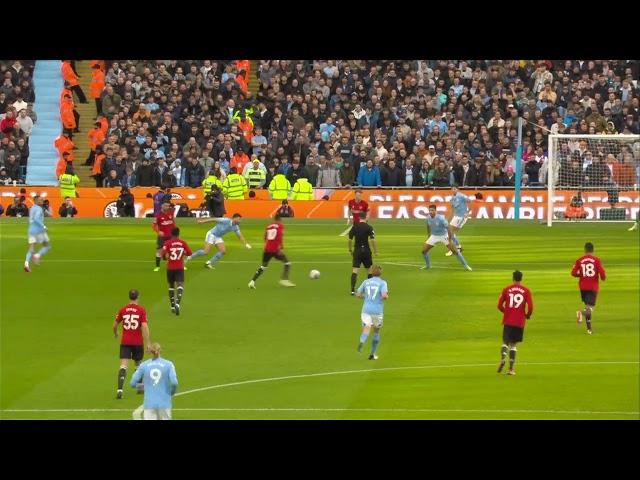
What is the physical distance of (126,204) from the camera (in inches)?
2373

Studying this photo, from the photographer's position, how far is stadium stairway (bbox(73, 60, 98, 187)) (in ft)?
219

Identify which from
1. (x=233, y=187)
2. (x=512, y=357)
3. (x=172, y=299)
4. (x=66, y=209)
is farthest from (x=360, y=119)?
(x=512, y=357)

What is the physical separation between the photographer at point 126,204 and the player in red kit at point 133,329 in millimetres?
29601

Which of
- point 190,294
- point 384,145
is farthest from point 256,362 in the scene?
point 384,145

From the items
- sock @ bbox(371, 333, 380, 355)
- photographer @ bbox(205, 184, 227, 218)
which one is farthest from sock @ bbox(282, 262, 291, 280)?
photographer @ bbox(205, 184, 227, 218)

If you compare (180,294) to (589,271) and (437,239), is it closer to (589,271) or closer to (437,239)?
(437,239)

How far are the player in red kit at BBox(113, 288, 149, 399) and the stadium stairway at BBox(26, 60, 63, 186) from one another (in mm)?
36495

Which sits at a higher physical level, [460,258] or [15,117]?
[15,117]

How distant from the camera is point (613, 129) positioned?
62625 millimetres

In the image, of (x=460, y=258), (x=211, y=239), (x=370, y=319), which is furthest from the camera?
(x=460, y=258)

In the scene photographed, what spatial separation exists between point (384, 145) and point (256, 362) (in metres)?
27.2

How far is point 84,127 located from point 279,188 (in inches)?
574

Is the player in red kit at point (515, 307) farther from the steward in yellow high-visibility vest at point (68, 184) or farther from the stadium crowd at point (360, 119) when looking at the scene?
the steward in yellow high-visibility vest at point (68, 184)

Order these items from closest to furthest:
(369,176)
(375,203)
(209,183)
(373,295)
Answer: (373,295)
(209,183)
(375,203)
(369,176)
